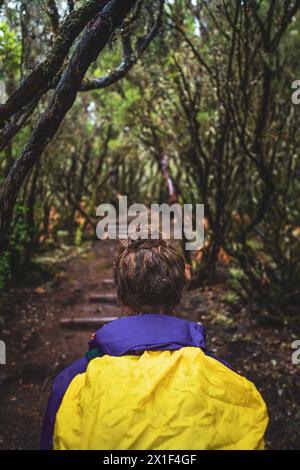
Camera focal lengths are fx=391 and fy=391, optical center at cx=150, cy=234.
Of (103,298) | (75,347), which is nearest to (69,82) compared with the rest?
(75,347)

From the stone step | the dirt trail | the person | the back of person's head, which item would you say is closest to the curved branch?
the back of person's head

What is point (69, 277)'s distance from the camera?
271 inches

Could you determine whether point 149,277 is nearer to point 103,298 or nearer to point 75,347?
point 75,347

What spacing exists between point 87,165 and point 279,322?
21.1 feet

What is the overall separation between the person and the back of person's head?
114mm

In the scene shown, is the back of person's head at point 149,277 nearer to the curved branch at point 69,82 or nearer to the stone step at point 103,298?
the curved branch at point 69,82

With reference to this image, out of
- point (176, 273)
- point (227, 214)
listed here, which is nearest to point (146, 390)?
point (176, 273)

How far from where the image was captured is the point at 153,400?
1260 mm

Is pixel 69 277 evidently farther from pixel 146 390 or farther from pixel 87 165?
pixel 146 390

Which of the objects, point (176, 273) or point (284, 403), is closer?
point (176, 273)

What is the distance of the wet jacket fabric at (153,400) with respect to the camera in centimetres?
122

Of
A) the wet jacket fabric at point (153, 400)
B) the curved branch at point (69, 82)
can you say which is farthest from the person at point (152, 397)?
the curved branch at point (69, 82)

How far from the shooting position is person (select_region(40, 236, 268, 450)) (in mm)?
1217

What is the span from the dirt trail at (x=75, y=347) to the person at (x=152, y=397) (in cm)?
248
